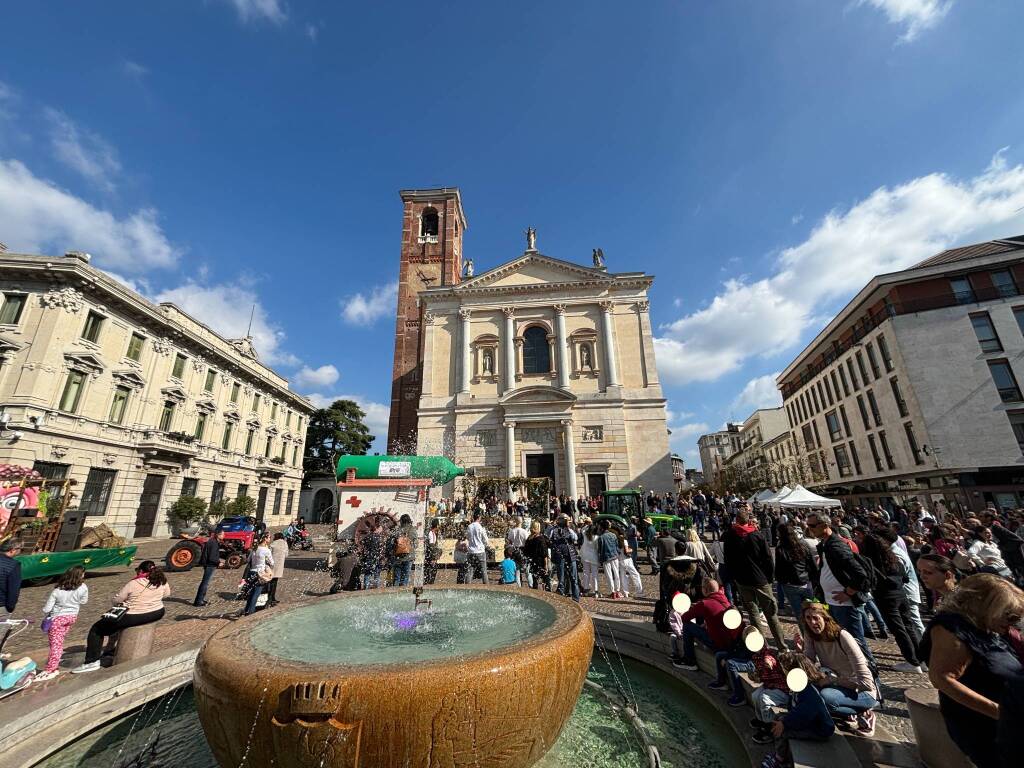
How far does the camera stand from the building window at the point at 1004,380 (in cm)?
2289

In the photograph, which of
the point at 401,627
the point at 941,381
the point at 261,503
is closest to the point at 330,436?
the point at 261,503

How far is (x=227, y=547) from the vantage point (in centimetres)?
1336

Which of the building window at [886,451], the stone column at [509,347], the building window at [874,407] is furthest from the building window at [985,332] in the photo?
the stone column at [509,347]

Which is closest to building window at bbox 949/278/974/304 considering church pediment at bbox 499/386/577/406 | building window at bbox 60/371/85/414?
church pediment at bbox 499/386/577/406

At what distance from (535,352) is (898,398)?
2277 cm

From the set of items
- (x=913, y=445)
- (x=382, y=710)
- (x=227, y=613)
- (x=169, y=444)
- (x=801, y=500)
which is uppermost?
(x=169, y=444)

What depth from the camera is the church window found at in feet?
124

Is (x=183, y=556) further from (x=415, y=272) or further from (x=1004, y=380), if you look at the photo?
(x=1004, y=380)

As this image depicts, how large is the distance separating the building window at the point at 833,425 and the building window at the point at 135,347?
46414mm

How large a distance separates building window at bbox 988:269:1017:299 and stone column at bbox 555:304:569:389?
1000 inches

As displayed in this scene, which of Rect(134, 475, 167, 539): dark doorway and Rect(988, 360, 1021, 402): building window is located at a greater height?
Rect(988, 360, 1021, 402): building window

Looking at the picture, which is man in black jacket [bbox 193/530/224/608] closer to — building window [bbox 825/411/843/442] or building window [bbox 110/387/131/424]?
building window [bbox 110/387/131/424]

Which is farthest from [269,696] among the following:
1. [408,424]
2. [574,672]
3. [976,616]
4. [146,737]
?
[408,424]

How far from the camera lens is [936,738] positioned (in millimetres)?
2783
